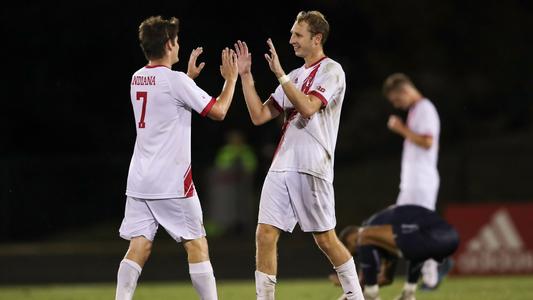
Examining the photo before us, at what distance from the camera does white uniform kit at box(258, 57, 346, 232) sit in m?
8.14

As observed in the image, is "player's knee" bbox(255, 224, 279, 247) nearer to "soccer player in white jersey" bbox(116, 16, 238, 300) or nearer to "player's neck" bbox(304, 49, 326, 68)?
"soccer player in white jersey" bbox(116, 16, 238, 300)

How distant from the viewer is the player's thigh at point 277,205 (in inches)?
323

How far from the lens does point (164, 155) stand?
7816mm

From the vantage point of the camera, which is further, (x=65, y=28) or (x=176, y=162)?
(x=65, y=28)

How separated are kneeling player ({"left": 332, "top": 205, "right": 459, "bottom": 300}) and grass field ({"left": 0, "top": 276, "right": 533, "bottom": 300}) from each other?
118 cm

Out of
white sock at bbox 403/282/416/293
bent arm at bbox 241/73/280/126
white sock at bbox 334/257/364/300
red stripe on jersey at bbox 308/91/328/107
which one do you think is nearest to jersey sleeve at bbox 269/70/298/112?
bent arm at bbox 241/73/280/126

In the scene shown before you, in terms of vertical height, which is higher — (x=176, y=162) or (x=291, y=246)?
(x=176, y=162)

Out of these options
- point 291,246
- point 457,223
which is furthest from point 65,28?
point 457,223

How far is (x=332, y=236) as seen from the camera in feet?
27.0

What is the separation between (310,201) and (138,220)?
127 cm

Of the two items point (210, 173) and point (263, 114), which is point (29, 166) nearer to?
point (210, 173)

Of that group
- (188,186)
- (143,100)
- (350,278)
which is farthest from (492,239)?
(143,100)

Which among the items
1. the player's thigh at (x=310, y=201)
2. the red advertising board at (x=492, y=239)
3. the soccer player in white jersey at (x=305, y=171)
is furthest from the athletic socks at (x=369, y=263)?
the red advertising board at (x=492, y=239)

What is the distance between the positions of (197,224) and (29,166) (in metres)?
15.0
